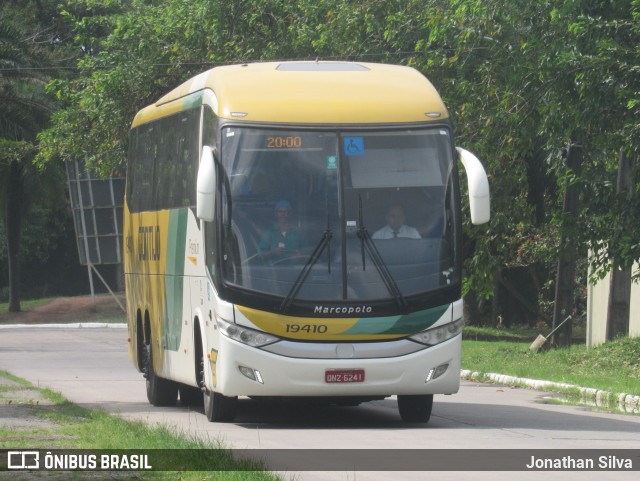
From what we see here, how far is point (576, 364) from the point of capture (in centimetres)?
2295

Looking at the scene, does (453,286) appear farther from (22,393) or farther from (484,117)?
(484,117)

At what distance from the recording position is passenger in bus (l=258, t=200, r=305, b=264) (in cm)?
1315

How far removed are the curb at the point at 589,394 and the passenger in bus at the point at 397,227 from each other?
184 inches

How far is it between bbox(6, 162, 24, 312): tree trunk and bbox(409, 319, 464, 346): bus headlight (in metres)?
36.3

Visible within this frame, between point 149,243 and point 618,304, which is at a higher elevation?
point 149,243

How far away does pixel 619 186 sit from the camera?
79.3 ft

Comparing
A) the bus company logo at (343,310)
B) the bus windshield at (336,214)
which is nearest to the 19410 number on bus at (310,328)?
the bus company logo at (343,310)

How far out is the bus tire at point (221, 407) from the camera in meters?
13.9

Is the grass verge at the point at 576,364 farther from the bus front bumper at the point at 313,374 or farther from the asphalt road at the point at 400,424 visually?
the bus front bumper at the point at 313,374

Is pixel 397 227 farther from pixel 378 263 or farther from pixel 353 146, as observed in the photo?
pixel 353 146

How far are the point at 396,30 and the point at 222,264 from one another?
1479 cm

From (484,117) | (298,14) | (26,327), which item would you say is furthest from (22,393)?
(26,327)

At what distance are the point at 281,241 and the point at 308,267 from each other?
15.0 inches

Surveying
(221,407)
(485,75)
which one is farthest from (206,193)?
(485,75)
